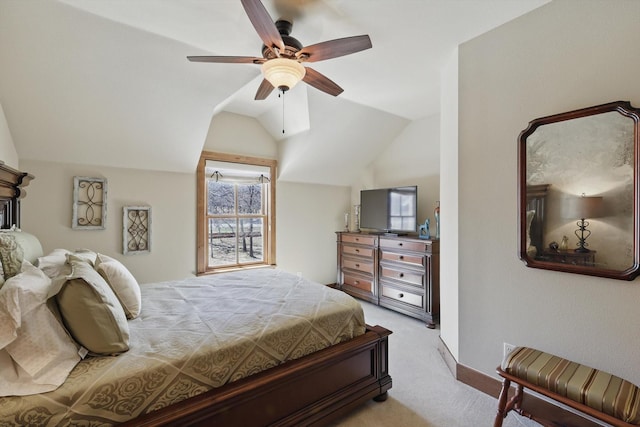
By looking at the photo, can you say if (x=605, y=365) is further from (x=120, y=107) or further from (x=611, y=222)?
(x=120, y=107)

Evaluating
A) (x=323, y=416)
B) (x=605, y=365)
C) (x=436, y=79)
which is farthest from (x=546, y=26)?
(x=323, y=416)

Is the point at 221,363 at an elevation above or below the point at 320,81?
below

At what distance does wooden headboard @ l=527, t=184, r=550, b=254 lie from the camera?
187 centimetres

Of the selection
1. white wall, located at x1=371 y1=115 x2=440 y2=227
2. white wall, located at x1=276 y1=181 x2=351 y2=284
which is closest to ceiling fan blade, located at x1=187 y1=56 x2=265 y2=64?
white wall, located at x1=276 y1=181 x2=351 y2=284

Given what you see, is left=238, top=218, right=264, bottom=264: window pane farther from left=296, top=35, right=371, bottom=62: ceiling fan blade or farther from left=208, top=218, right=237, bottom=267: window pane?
left=296, top=35, right=371, bottom=62: ceiling fan blade

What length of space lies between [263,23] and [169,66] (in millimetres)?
1348

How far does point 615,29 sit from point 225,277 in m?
3.20

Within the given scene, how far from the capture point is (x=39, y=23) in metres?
1.95

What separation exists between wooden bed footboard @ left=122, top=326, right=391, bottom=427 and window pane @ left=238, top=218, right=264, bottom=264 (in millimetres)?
2556

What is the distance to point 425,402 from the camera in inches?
80.0

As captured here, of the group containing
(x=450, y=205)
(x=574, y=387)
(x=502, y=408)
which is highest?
(x=450, y=205)

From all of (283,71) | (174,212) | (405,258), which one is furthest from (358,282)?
(283,71)

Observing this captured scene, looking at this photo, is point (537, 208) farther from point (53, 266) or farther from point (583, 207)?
point (53, 266)

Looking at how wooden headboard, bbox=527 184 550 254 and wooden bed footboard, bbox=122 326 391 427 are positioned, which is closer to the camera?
wooden bed footboard, bbox=122 326 391 427
